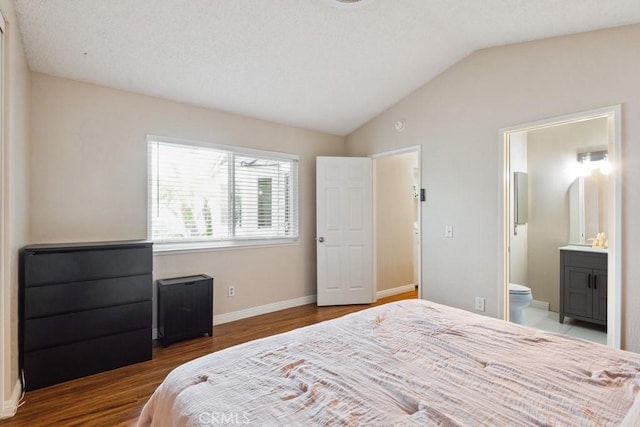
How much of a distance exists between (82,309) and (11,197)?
957 mm

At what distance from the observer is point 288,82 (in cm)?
336

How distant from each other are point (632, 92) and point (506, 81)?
3.03ft

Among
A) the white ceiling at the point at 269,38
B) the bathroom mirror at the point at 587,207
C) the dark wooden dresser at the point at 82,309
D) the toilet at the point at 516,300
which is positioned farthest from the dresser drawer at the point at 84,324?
the bathroom mirror at the point at 587,207

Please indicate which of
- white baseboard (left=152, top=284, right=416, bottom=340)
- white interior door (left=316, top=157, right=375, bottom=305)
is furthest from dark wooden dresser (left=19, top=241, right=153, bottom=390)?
white interior door (left=316, top=157, right=375, bottom=305)

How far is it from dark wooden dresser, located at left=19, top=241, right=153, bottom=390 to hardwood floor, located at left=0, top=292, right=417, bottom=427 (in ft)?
0.40

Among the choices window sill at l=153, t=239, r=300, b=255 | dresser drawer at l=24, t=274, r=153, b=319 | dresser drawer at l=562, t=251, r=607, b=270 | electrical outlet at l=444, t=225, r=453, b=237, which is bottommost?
dresser drawer at l=24, t=274, r=153, b=319

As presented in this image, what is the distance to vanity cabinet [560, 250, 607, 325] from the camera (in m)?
3.35

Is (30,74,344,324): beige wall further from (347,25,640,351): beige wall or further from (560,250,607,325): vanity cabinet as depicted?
(560,250,607,325): vanity cabinet

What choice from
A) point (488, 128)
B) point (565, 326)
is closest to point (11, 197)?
point (488, 128)

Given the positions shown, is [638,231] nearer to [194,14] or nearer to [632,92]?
[632,92]

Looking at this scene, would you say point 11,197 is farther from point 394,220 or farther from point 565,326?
point 565,326

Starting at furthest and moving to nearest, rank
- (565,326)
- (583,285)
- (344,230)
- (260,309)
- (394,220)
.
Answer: (394,220) < (344,230) < (260,309) < (565,326) < (583,285)

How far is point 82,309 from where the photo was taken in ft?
8.27

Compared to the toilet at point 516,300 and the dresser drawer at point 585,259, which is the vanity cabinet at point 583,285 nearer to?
the dresser drawer at point 585,259
